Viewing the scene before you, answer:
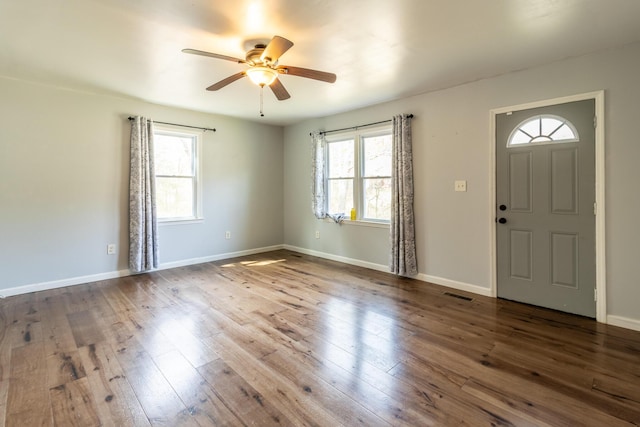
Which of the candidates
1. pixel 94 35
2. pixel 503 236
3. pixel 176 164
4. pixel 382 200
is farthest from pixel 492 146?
pixel 176 164

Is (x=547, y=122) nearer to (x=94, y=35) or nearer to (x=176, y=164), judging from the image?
(x=94, y=35)

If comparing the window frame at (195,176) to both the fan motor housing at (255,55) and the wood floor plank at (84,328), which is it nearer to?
the wood floor plank at (84,328)

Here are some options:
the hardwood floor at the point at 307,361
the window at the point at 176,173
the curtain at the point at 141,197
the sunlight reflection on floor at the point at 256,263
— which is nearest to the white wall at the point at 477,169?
the hardwood floor at the point at 307,361

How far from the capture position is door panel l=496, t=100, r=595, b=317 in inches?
116

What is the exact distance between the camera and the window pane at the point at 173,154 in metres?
4.79

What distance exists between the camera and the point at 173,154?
16.2ft

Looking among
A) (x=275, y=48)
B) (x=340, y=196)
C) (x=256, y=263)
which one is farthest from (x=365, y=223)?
(x=275, y=48)

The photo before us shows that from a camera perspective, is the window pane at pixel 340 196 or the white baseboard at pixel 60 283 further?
the window pane at pixel 340 196

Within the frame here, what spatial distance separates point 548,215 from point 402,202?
165cm

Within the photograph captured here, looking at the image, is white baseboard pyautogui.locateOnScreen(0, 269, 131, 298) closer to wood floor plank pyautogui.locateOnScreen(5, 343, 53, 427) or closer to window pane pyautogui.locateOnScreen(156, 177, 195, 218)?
window pane pyautogui.locateOnScreen(156, 177, 195, 218)

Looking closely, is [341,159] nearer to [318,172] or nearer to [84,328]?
[318,172]

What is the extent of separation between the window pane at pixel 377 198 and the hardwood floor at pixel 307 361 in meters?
1.47

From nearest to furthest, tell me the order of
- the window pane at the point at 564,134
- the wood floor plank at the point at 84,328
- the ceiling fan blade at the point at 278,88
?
1. the wood floor plank at the point at 84,328
2. the ceiling fan blade at the point at 278,88
3. the window pane at the point at 564,134

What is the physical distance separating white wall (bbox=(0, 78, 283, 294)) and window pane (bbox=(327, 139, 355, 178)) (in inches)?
79.7
